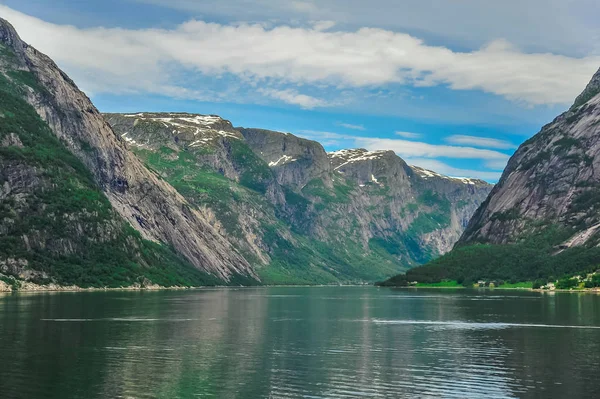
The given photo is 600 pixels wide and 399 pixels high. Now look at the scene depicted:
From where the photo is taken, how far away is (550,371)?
86188mm

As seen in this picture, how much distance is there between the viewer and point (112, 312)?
176250 millimetres

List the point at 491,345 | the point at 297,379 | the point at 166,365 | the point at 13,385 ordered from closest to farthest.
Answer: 1. the point at 13,385
2. the point at 297,379
3. the point at 166,365
4. the point at 491,345

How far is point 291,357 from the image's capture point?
3915 inches

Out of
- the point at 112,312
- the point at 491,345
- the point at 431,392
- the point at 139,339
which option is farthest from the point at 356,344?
the point at 112,312

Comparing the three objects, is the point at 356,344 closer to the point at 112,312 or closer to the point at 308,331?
the point at 308,331

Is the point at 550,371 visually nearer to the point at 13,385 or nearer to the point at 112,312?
the point at 13,385

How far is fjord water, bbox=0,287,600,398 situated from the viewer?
7438 cm

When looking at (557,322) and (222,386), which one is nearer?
(222,386)

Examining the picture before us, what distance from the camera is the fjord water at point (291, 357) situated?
7438 centimetres

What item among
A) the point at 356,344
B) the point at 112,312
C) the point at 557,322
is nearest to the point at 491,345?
the point at 356,344

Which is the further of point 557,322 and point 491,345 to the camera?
point 557,322

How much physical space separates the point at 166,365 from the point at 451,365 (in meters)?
36.3

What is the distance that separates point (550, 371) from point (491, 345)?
1107 inches

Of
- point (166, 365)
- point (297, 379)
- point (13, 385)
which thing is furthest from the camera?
point (166, 365)
